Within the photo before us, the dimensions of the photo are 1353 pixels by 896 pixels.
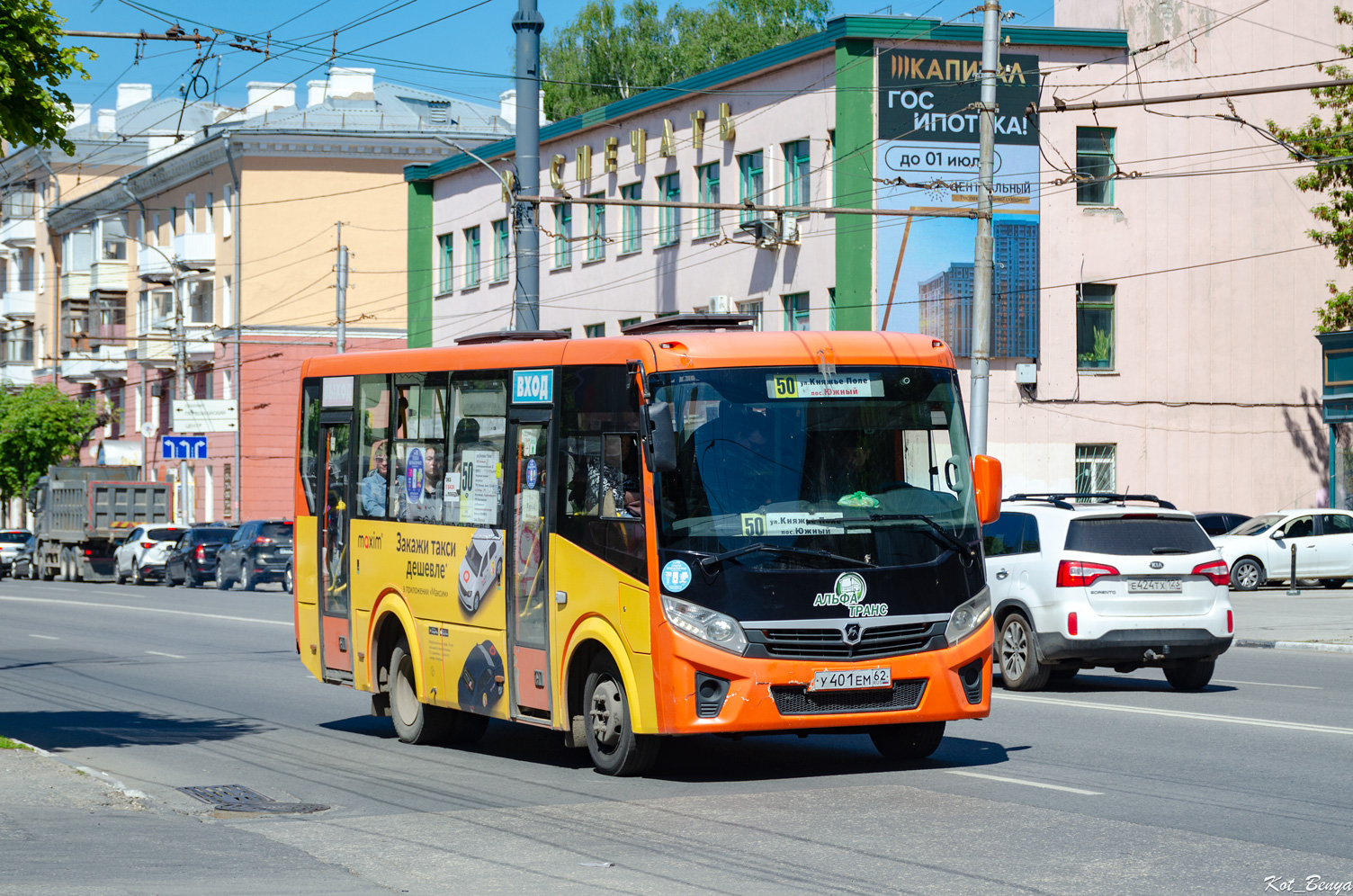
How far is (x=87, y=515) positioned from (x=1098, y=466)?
28549 mm

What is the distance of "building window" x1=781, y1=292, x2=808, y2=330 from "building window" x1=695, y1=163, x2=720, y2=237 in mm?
3226

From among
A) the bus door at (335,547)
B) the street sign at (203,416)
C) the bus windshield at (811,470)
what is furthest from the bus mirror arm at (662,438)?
the street sign at (203,416)

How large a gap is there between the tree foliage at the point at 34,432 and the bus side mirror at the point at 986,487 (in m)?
63.8

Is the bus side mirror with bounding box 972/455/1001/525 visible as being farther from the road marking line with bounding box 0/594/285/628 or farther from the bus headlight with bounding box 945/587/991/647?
the road marking line with bounding box 0/594/285/628

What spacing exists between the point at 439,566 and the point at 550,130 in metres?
36.6

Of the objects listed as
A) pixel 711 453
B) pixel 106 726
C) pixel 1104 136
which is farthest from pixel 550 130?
pixel 711 453

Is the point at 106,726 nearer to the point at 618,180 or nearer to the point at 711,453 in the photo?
the point at 711,453

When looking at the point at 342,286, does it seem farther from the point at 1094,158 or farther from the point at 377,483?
the point at 377,483

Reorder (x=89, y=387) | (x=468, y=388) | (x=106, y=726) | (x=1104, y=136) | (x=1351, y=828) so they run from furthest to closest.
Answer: (x=89, y=387) < (x=1104, y=136) < (x=106, y=726) < (x=468, y=388) < (x=1351, y=828)

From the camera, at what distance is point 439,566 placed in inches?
502

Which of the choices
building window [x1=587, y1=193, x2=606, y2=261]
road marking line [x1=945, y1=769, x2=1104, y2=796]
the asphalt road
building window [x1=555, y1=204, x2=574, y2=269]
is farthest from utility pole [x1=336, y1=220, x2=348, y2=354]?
road marking line [x1=945, y1=769, x2=1104, y2=796]

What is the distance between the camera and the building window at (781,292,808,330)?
3906cm

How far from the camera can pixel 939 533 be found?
433 inches

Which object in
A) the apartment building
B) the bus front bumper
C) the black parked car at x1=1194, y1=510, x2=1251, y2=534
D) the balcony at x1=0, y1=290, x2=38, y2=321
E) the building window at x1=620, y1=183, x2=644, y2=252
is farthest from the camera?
the balcony at x1=0, y1=290, x2=38, y2=321
